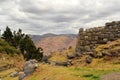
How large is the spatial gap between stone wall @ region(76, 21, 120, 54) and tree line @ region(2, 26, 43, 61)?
60232mm

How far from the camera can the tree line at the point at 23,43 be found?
3794 inches

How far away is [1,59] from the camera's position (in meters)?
65.9

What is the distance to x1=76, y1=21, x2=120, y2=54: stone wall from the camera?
34062mm

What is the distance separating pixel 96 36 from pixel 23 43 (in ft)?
208

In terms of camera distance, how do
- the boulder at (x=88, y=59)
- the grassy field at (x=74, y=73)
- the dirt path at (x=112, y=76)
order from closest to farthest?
1. the dirt path at (x=112, y=76)
2. the grassy field at (x=74, y=73)
3. the boulder at (x=88, y=59)

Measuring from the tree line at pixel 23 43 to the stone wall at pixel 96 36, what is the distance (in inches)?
2371

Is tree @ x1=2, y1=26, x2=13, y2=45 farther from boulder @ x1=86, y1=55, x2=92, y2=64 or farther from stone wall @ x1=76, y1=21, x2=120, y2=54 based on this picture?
boulder @ x1=86, y1=55, x2=92, y2=64

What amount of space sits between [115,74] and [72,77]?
322 cm

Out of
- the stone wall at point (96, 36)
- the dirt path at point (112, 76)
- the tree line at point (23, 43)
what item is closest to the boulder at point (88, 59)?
the stone wall at point (96, 36)

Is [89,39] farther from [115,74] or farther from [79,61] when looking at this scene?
[115,74]

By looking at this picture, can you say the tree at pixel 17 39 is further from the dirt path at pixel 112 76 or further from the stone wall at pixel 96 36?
the dirt path at pixel 112 76

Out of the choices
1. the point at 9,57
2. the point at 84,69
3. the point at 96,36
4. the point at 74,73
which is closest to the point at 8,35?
the point at 9,57

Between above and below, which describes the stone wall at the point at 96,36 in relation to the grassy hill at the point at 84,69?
above

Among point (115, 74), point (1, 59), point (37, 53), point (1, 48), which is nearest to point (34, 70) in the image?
point (115, 74)
